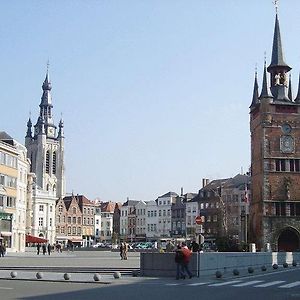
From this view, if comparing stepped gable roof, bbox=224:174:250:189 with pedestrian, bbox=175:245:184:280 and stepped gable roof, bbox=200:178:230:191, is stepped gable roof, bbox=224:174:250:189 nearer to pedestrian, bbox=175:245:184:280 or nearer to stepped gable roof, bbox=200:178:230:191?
stepped gable roof, bbox=200:178:230:191

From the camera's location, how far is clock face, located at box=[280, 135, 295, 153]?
76250 millimetres

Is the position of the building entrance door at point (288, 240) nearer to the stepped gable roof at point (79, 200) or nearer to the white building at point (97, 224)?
the stepped gable roof at point (79, 200)

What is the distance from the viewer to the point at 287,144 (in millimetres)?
76438

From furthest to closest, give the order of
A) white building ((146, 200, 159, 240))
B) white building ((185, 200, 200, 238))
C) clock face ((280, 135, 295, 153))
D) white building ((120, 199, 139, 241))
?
white building ((120, 199, 139, 241)) < white building ((146, 200, 159, 240)) < white building ((185, 200, 200, 238)) < clock face ((280, 135, 295, 153))

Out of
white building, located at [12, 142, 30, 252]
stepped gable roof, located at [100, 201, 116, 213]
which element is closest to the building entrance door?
white building, located at [12, 142, 30, 252]

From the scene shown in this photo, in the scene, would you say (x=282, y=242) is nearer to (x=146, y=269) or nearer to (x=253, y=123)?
(x=253, y=123)

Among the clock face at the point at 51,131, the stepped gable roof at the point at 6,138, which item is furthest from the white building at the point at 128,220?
the stepped gable roof at the point at 6,138

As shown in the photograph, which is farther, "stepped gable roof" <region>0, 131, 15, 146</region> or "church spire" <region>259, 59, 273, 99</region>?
"stepped gable roof" <region>0, 131, 15, 146</region>

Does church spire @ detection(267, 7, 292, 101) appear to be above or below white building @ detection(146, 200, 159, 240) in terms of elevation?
above

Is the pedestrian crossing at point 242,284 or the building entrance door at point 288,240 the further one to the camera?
the building entrance door at point 288,240

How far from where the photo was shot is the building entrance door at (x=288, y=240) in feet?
245

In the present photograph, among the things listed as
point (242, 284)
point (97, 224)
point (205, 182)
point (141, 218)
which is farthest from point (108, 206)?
point (242, 284)

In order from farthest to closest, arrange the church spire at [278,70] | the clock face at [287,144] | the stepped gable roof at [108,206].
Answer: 1. the stepped gable roof at [108,206]
2. the church spire at [278,70]
3. the clock face at [287,144]

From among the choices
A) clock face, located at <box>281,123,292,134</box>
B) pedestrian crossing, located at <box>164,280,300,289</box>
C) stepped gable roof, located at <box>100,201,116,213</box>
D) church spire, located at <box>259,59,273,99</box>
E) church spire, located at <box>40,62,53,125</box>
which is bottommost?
pedestrian crossing, located at <box>164,280,300,289</box>
